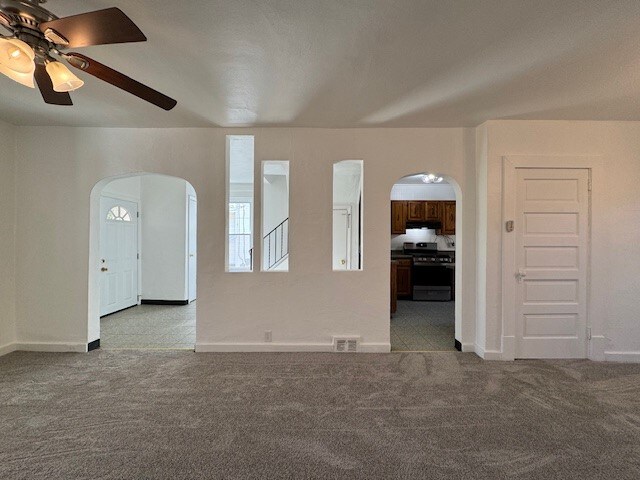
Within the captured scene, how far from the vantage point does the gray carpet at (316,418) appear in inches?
68.9

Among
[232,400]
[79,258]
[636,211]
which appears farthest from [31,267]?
[636,211]

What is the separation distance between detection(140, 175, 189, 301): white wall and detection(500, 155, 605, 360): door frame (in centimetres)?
552

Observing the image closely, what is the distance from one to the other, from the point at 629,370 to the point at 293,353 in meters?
3.55

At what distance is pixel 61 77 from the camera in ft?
5.21

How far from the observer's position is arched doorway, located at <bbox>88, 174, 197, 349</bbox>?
16.1 feet

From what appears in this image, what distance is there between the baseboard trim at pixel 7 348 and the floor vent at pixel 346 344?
380 centimetres

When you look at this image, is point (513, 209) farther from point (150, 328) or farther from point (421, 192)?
point (150, 328)

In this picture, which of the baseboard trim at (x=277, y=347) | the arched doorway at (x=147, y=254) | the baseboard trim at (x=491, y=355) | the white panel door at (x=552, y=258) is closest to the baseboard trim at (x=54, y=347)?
the arched doorway at (x=147, y=254)

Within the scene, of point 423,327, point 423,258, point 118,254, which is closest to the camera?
point 423,327

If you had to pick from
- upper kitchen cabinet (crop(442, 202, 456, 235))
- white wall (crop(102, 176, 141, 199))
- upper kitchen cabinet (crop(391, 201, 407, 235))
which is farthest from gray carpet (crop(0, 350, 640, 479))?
upper kitchen cabinet (crop(442, 202, 456, 235))

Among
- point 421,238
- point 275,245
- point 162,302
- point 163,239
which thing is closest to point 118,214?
point 163,239

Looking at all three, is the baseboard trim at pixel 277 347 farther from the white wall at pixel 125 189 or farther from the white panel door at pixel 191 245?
the white wall at pixel 125 189

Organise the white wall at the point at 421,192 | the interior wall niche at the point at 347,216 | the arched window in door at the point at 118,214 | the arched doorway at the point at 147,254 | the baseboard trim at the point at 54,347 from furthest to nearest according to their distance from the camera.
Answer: the white wall at the point at 421,192 → the interior wall niche at the point at 347,216 → the arched window in door at the point at 118,214 → the arched doorway at the point at 147,254 → the baseboard trim at the point at 54,347

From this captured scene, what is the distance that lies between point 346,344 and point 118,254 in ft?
14.9
